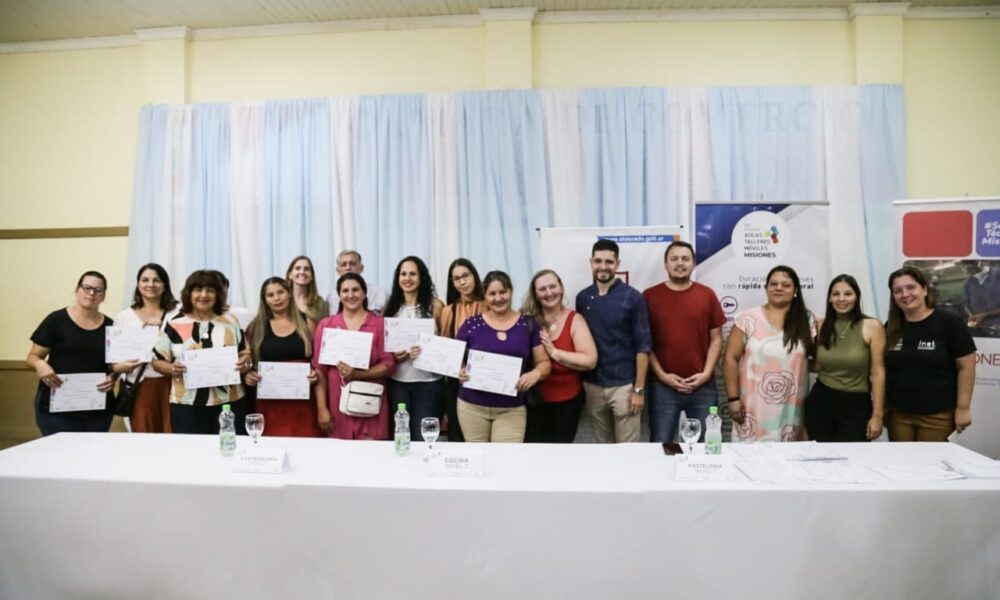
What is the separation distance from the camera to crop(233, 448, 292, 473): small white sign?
1996 millimetres

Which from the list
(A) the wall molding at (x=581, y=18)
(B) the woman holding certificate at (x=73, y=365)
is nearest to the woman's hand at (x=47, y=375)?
(B) the woman holding certificate at (x=73, y=365)

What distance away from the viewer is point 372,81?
15.6 ft

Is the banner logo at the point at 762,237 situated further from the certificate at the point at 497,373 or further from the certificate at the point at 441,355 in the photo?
the certificate at the point at 441,355

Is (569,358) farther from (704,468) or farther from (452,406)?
(704,468)

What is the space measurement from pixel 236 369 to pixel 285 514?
1.24 m

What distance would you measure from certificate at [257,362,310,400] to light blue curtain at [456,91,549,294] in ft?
6.28

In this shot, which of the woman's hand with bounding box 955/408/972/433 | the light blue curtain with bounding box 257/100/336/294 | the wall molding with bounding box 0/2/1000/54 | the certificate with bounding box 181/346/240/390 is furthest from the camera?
the light blue curtain with bounding box 257/100/336/294

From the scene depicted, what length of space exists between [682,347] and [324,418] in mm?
2080

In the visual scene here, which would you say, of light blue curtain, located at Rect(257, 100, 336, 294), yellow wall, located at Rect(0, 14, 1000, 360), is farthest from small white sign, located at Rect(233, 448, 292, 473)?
yellow wall, located at Rect(0, 14, 1000, 360)

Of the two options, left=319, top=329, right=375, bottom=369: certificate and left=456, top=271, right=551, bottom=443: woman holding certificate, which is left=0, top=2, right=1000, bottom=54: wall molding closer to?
left=456, top=271, right=551, bottom=443: woman holding certificate

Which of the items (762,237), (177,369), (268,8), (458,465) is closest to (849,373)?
(762,237)

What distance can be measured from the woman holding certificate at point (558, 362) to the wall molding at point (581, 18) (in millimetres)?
2603

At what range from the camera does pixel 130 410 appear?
3.29 m

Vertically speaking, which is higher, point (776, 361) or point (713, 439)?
point (776, 361)
